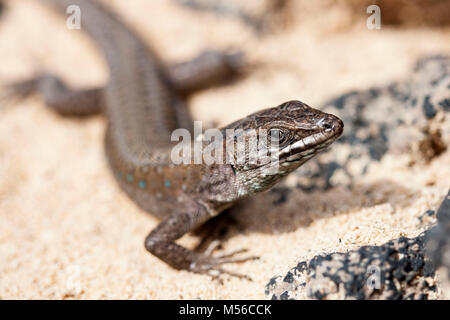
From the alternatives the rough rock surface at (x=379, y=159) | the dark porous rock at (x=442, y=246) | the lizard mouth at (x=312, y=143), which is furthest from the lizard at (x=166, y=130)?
the dark porous rock at (x=442, y=246)

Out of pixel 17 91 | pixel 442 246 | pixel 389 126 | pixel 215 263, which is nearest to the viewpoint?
pixel 442 246

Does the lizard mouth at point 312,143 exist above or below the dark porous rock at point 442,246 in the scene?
above

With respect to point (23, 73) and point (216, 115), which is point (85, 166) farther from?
point (23, 73)

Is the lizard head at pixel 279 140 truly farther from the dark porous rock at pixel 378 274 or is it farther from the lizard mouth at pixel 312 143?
the dark porous rock at pixel 378 274

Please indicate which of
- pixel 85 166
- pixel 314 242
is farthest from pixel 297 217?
pixel 85 166

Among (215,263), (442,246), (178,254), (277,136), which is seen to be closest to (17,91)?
(178,254)

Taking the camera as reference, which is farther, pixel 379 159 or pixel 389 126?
pixel 389 126

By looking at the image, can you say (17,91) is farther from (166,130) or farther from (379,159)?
(379,159)
